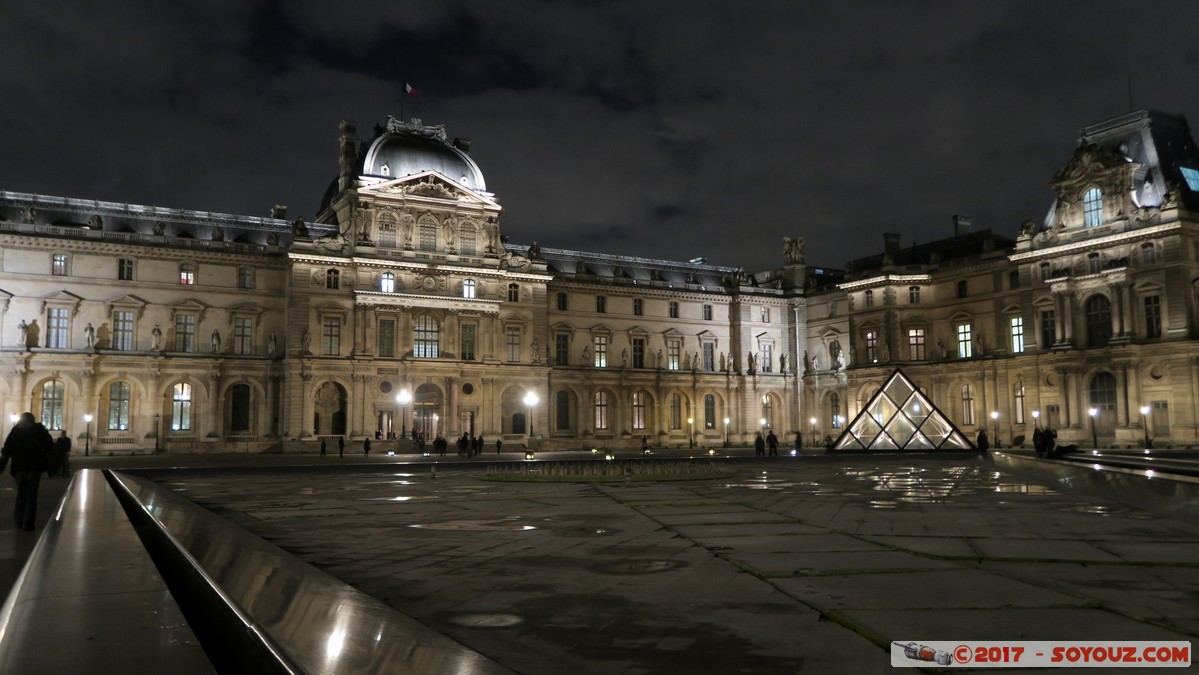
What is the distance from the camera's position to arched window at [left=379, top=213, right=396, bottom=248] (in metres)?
60.3

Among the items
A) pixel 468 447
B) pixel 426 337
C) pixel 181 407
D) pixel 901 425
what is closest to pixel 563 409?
pixel 426 337

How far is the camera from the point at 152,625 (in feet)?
13.4

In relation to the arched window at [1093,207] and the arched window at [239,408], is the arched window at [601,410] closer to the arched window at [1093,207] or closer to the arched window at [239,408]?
the arched window at [239,408]

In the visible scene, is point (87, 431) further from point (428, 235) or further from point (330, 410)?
point (428, 235)

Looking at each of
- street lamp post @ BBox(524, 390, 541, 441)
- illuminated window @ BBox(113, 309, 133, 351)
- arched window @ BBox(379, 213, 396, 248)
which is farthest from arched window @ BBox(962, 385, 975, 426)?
illuminated window @ BBox(113, 309, 133, 351)

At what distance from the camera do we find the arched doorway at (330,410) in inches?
2355

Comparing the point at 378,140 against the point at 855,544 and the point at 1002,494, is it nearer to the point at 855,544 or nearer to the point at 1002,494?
the point at 1002,494

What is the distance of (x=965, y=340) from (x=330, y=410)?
146ft

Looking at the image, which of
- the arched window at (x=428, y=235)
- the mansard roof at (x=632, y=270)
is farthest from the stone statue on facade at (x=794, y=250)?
the arched window at (x=428, y=235)

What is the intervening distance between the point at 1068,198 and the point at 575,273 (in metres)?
34.7

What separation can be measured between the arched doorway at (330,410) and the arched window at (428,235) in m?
11.0

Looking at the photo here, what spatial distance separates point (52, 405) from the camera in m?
54.0

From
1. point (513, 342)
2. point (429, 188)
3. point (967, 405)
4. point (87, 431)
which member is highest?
point (429, 188)

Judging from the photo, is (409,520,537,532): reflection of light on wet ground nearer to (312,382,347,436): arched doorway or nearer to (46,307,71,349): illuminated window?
(312,382,347,436): arched doorway
